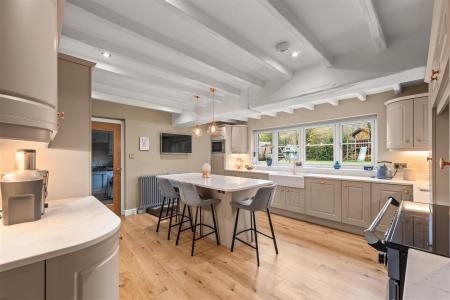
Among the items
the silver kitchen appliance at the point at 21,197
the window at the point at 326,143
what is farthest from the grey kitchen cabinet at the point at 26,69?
the window at the point at 326,143

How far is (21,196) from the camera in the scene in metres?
1.16

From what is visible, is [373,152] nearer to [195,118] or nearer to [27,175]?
[195,118]

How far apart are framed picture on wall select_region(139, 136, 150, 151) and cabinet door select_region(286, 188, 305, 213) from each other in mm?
3295

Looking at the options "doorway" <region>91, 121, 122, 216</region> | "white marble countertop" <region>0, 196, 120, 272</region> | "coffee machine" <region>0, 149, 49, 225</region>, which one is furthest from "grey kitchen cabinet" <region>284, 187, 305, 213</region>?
"coffee machine" <region>0, 149, 49, 225</region>

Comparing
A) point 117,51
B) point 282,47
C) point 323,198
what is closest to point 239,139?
point 323,198

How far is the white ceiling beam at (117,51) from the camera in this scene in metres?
1.88

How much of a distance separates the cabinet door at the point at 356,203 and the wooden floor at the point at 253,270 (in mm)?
261

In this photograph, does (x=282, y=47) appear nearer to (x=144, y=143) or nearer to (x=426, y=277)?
(x=426, y=277)

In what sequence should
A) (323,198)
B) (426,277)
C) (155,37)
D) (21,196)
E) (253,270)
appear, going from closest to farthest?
1. (426,277)
2. (21,196)
3. (155,37)
4. (253,270)
5. (323,198)

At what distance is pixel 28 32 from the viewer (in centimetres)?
83

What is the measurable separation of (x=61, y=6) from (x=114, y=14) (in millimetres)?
593

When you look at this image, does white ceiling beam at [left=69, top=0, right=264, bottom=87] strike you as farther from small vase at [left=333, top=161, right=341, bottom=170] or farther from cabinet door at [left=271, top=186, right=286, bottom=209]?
small vase at [left=333, top=161, right=341, bottom=170]

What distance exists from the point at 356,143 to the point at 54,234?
455 cm

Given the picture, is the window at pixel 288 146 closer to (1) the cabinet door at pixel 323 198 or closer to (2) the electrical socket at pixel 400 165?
(1) the cabinet door at pixel 323 198
